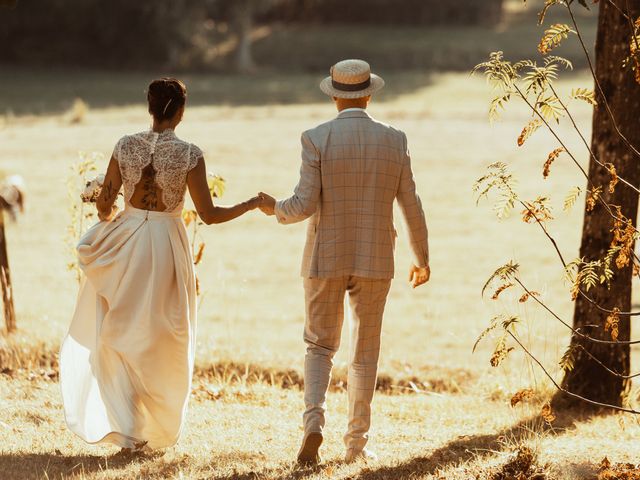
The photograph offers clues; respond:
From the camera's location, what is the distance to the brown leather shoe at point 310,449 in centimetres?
500

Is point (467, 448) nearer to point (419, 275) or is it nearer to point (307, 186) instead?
point (419, 275)

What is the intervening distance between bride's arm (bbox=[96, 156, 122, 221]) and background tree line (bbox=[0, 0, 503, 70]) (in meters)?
45.2

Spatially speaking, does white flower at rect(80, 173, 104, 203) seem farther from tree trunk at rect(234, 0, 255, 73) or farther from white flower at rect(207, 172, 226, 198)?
tree trunk at rect(234, 0, 255, 73)

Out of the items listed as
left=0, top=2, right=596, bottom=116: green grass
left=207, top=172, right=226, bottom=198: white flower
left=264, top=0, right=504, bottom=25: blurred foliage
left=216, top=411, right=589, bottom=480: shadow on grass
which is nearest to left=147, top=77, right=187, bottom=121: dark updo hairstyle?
left=207, top=172, right=226, bottom=198: white flower

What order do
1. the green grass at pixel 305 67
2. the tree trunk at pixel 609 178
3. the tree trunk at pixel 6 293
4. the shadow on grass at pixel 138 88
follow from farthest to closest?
1. the green grass at pixel 305 67
2. the shadow on grass at pixel 138 88
3. the tree trunk at pixel 6 293
4. the tree trunk at pixel 609 178

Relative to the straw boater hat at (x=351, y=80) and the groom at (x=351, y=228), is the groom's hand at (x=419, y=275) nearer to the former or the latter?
the groom at (x=351, y=228)

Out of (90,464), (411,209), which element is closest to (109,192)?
(90,464)

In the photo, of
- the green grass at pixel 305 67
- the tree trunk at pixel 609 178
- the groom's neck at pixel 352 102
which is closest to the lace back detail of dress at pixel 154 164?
the groom's neck at pixel 352 102

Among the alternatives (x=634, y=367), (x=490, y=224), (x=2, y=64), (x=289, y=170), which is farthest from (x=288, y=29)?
(x=634, y=367)

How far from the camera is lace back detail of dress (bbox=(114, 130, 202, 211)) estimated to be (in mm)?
A: 5121

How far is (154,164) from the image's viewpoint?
202 inches

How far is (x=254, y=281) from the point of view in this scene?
14.9m

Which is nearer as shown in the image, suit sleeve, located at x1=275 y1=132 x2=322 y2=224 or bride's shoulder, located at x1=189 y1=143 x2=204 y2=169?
suit sleeve, located at x1=275 y1=132 x2=322 y2=224

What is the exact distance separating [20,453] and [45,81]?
44516mm
